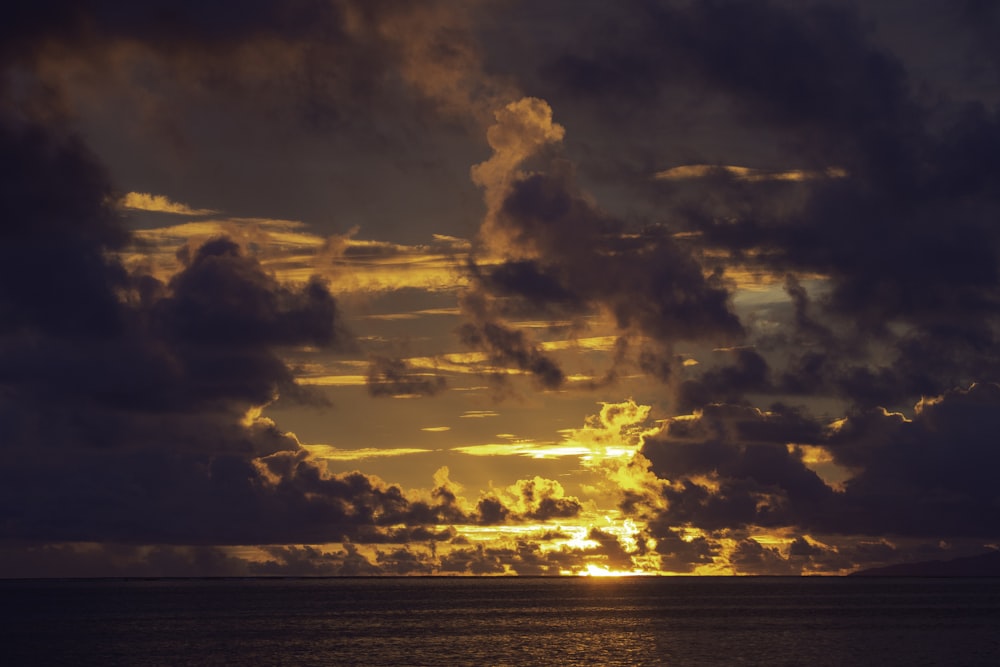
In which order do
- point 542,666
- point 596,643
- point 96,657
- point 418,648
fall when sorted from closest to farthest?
1. point 542,666
2. point 96,657
3. point 418,648
4. point 596,643

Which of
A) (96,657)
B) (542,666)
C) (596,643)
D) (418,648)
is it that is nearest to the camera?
(542,666)

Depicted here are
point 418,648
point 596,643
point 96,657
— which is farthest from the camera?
point 596,643

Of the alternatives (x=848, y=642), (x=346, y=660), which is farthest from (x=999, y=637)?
(x=346, y=660)

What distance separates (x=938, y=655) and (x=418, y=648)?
240 ft

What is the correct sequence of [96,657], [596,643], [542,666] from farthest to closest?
[596,643]
[96,657]
[542,666]

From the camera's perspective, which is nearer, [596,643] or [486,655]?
[486,655]

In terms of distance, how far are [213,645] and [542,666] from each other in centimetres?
5753

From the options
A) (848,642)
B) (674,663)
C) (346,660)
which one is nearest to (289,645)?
(346,660)

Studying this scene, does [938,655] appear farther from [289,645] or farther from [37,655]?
[37,655]

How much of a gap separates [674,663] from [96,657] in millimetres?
77315

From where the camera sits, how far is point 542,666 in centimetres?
14638

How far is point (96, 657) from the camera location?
15750cm

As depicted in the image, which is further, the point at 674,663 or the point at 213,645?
the point at 213,645

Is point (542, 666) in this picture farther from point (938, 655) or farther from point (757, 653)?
point (938, 655)
